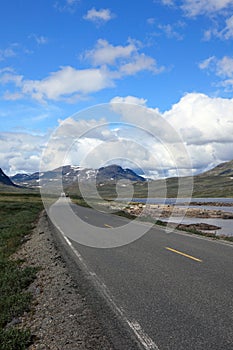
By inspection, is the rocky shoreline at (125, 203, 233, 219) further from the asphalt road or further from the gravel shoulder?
the gravel shoulder

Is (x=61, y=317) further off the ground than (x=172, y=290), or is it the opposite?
(x=172, y=290)

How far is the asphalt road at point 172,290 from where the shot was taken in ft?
19.3

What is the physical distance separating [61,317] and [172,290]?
300 centimetres

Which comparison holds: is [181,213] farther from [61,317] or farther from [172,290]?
[61,317]

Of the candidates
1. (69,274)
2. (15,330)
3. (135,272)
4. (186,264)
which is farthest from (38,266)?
(15,330)

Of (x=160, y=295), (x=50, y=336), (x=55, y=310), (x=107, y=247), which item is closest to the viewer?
(x=50, y=336)

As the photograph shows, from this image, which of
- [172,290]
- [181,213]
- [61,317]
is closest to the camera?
[61,317]

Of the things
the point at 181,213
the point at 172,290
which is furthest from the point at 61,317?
the point at 181,213

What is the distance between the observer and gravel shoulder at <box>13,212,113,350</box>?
5.85 m

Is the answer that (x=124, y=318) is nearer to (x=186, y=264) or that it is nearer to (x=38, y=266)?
(x=186, y=264)

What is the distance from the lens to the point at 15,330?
6.46 meters

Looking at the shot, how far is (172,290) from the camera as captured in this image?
8.65 m

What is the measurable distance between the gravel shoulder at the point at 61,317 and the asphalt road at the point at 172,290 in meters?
0.79

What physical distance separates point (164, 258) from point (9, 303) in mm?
6581
